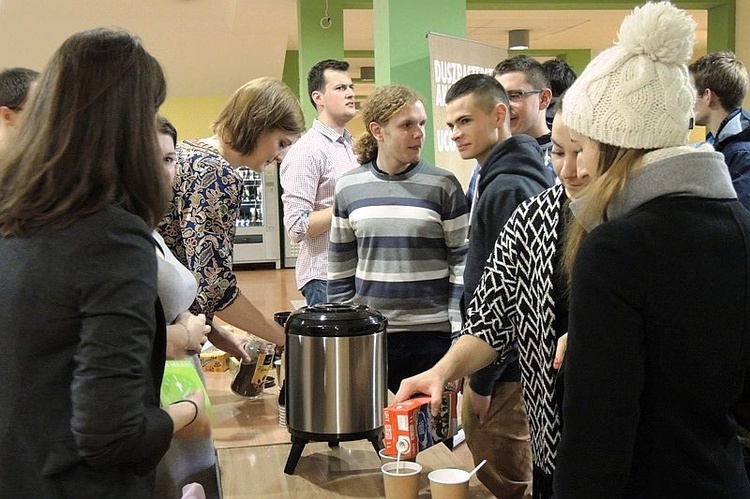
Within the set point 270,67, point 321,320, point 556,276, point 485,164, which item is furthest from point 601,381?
point 270,67

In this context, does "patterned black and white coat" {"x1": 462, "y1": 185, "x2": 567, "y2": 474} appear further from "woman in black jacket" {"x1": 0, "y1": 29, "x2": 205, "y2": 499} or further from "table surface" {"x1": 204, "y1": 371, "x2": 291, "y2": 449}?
"woman in black jacket" {"x1": 0, "y1": 29, "x2": 205, "y2": 499}

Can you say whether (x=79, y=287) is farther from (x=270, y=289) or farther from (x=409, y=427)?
(x=270, y=289)

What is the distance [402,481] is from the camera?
1.47m

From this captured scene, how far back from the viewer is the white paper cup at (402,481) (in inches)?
57.9

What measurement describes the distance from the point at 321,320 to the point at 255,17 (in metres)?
7.04

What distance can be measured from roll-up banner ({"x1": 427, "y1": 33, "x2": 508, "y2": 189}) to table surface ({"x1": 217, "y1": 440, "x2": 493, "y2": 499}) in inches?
99.6

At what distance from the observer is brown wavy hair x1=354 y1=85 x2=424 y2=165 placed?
2871 mm

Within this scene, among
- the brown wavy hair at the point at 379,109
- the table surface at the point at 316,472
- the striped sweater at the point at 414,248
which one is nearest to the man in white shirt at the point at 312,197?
the brown wavy hair at the point at 379,109

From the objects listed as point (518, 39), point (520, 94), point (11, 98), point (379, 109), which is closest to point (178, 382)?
point (11, 98)

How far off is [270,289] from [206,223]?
→ 7625 mm

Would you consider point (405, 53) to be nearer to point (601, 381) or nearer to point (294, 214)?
point (294, 214)

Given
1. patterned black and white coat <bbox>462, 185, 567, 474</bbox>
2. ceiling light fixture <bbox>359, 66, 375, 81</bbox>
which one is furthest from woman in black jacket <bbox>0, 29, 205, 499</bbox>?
ceiling light fixture <bbox>359, 66, 375, 81</bbox>

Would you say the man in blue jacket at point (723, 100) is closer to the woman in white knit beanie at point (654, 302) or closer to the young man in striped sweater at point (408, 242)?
the young man in striped sweater at point (408, 242)

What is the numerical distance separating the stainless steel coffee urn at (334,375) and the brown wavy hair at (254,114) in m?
0.86
